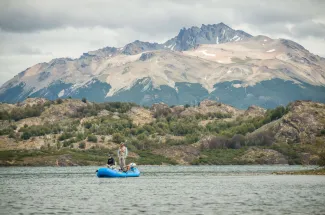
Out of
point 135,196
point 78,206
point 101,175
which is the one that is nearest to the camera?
point 78,206

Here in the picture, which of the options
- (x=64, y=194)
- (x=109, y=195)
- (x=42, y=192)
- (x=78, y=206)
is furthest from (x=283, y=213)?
(x=42, y=192)

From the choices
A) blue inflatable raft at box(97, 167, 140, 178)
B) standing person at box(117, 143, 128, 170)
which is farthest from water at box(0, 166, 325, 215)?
blue inflatable raft at box(97, 167, 140, 178)

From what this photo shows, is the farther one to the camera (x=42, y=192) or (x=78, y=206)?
(x=42, y=192)

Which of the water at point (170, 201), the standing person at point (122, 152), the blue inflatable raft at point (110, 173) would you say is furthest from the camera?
the blue inflatable raft at point (110, 173)

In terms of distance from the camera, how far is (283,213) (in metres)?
74.0

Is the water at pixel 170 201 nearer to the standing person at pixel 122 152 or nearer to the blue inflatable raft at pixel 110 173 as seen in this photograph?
the standing person at pixel 122 152

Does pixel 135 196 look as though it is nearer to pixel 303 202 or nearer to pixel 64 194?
pixel 64 194

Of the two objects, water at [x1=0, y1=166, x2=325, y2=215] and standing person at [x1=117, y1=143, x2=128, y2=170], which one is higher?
standing person at [x1=117, y1=143, x2=128, y2=170]

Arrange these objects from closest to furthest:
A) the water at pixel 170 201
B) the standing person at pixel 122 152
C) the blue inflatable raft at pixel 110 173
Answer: the water at pixel 170 201, the standing person at pixel 122 152, the blue inflatable raft at pixel 110 173

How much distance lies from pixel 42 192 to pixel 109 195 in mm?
15147

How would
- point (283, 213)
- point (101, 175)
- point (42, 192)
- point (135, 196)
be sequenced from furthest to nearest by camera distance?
point (101, 175)
point (42, 192)
point (135, 196)
point (283, 213)

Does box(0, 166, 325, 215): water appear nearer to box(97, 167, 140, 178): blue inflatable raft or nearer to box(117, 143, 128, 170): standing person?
box(117, 143, 128, 170): standing person

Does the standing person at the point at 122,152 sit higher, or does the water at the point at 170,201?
the standing person at the point at 122,152

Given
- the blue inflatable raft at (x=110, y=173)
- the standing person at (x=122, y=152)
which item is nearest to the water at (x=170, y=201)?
the standing person at (x=122, y=152)
